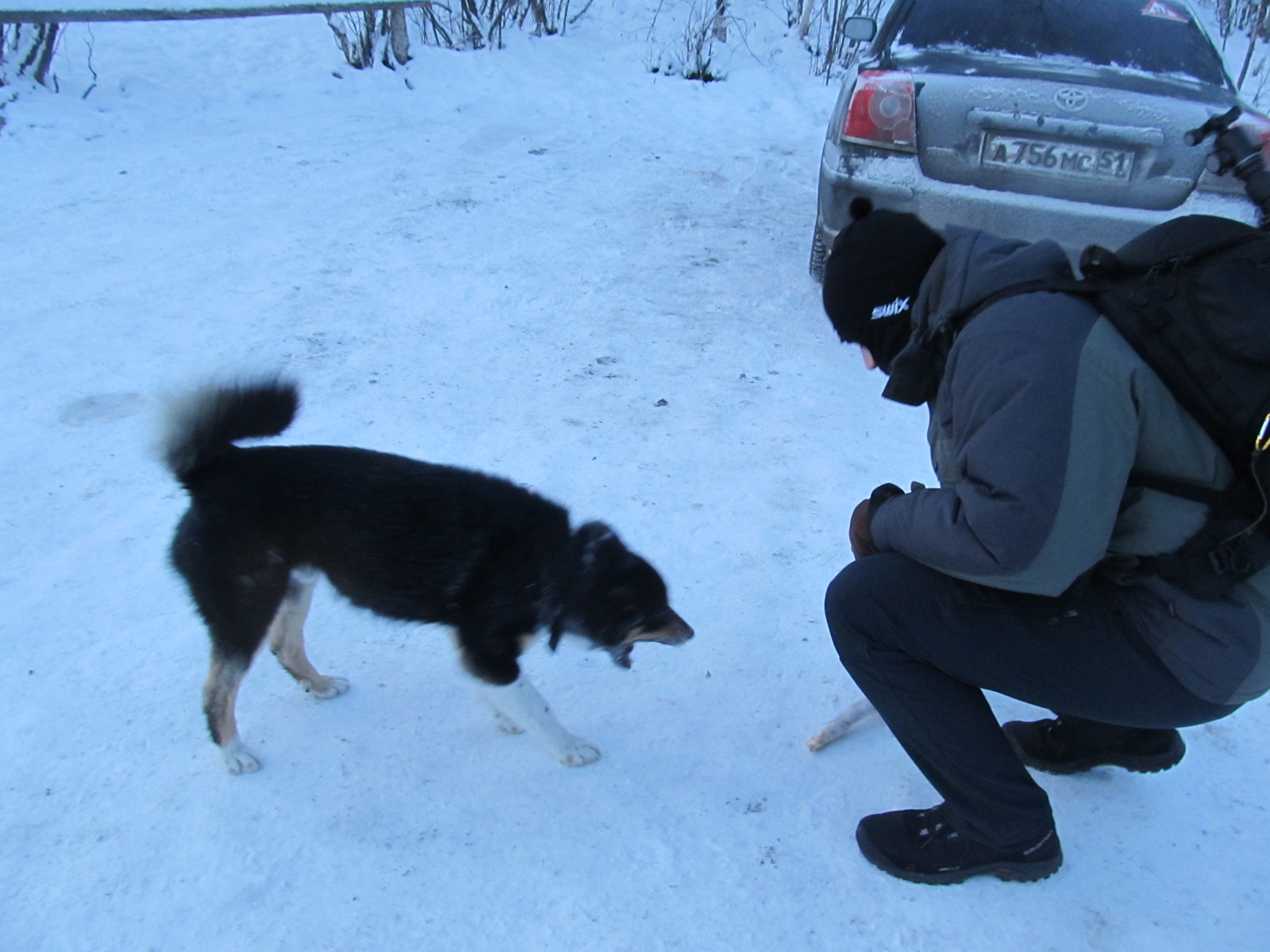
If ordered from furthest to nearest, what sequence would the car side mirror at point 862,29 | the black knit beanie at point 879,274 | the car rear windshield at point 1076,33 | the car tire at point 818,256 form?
1. the car side mirror at point 862,29
2. the car tire at point 818,256
3. the car rear windshield at point 1076,33
4. the black knit beanie at point 879,274

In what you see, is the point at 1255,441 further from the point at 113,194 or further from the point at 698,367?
the point at 113,194

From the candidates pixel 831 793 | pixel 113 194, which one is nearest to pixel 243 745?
pixel 831 793

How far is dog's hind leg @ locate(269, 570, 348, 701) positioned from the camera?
264cm

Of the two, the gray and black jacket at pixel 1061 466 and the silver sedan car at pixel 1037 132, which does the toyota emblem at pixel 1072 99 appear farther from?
the gray and black jacket at pixel 1061 466

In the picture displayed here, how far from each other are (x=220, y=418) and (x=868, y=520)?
1.73 metres

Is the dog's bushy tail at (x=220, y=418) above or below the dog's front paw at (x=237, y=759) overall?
above

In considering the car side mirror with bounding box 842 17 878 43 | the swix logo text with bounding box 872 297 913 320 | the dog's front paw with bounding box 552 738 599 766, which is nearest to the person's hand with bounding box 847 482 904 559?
the swix logo text with bounding box 872 297 913 320

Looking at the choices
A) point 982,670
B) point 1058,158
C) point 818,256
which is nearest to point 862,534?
point 982,670

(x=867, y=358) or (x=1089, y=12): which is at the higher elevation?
(x=1089, y=12)

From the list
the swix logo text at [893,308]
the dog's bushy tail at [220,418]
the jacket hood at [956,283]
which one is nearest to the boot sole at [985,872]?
the jacket hood at [956,283]

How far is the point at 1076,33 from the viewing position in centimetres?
482

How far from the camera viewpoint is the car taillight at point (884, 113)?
4.38 meters

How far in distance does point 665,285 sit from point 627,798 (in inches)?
145

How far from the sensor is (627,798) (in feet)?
8.02
